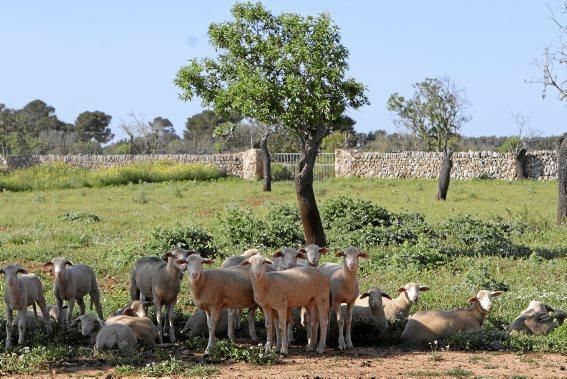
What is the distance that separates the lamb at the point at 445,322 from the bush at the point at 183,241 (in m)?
6.92

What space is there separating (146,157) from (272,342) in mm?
44199

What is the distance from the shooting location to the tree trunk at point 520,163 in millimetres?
46812

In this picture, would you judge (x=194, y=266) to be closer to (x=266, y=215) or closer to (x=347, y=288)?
(x=347, y=288)

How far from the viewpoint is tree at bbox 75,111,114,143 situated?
3917 inches

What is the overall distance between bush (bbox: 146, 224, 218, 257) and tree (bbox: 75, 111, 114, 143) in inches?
3246

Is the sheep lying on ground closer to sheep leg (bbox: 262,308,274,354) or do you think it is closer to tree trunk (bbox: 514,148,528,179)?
sheep leg (bbox: 262,308,274,354)

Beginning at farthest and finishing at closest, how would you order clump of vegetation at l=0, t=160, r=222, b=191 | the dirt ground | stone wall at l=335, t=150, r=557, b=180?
stone wall at l=335, t=150, r=557, b=180, clump of vegetation at l=0, t=160, r=222, b=191, the dirt ground

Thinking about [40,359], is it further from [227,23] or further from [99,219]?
[99,219]

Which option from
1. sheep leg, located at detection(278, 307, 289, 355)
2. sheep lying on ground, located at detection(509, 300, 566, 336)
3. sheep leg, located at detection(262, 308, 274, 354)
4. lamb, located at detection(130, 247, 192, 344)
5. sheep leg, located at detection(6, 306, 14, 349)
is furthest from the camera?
lamb, located at detection(130, 247, 192, 344)

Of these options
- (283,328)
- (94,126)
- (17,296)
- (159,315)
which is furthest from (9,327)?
(94,126)

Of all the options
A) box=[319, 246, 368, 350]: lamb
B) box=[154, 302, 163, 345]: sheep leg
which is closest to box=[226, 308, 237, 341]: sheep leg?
box=[154, 302, 163, 345]: sheep leg

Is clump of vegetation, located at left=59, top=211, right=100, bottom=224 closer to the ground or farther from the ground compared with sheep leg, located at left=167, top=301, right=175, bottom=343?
farther from the ground

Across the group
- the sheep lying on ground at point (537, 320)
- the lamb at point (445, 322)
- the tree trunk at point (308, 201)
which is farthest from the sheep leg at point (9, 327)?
the tree trunk at point (308, 201)

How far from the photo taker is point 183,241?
18.2 meters
